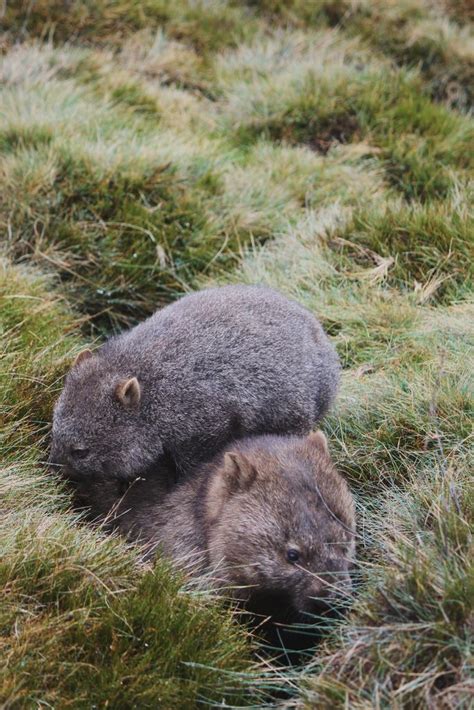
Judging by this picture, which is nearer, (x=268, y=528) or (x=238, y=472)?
(x=268, y=528)

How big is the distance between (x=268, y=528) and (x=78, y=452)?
1.23 metres

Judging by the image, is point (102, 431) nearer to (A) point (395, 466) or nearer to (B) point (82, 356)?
(B) point (82, 356)

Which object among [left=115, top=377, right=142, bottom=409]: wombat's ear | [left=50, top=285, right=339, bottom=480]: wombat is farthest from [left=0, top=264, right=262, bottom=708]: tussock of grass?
[left=115, top=377, right=142, bottom=409]: wombat's ear

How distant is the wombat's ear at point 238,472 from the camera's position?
12.9 ft

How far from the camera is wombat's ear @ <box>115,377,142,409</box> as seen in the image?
453cm

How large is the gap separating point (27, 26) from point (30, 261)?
11.4 feet

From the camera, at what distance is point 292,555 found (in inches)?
145

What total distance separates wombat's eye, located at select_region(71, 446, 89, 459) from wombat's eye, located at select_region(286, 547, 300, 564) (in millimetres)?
1324

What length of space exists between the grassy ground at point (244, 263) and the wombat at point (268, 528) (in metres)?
0.18

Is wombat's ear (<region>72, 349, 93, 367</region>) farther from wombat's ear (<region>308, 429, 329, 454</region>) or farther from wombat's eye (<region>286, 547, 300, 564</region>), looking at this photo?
wombat's eye (<region>286, 547, 300, 564</region>)

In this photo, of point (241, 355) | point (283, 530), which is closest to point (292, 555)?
point (283, 530)

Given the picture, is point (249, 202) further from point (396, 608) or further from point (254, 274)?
point (396, 608)

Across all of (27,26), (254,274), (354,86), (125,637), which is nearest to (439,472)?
(125,637)

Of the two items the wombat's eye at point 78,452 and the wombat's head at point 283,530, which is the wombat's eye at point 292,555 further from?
the wombat's eye at point 78,452
